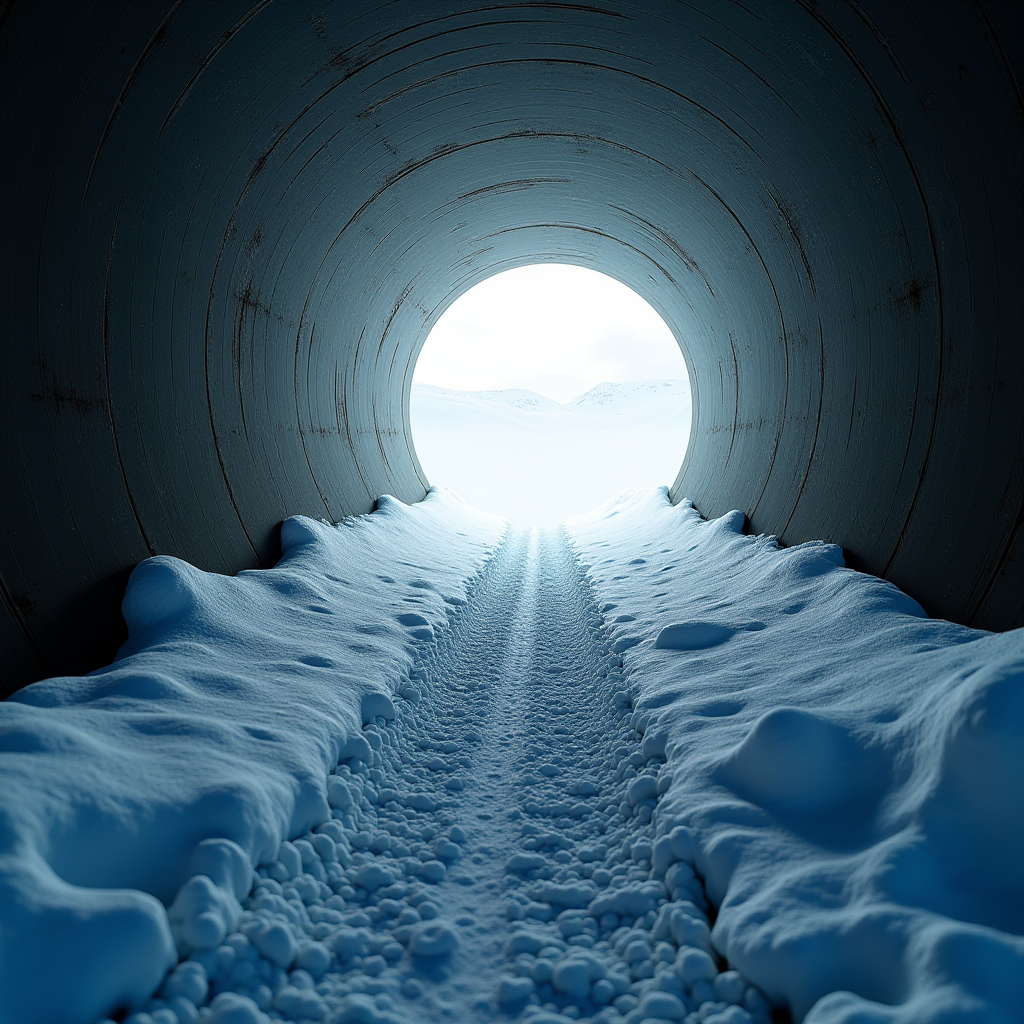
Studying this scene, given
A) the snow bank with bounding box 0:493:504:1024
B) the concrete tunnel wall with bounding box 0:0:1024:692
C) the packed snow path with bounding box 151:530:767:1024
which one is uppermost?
the concrete tunnel wall with bounding box 0:0:1024:692

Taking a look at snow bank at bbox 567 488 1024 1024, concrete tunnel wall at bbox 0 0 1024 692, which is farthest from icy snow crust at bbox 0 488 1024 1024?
concrete tunnel wall at bbox 0 0 1024 692

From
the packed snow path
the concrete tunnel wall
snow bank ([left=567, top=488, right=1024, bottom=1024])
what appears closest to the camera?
snow bank ([left=567, top=488, right=1024, bottom=1024])

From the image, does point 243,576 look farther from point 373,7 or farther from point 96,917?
point 373,7

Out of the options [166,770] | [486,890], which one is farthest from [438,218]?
[486,890]

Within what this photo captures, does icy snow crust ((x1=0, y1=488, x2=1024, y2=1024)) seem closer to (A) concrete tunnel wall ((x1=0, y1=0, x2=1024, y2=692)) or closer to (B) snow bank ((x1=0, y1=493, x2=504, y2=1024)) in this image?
(B) snow bank ((x1=0, y1=493, x2=504, y2=1024))

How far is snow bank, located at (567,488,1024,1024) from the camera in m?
1.75

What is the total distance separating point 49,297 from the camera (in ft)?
11.8

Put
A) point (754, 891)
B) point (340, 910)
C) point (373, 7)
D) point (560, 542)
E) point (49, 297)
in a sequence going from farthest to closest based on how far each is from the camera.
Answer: point (560, 542) < point (373, 7) < point (49, 297) < point (340, 910) < point (754, 891)

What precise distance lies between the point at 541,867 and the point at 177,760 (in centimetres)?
136

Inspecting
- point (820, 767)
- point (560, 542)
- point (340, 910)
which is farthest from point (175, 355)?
point (560, 542)

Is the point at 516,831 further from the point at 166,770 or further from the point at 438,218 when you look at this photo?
the point at 438,218

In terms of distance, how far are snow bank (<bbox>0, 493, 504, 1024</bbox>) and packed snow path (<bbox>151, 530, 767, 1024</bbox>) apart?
0.13m

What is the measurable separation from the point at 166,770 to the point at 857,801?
2396mm

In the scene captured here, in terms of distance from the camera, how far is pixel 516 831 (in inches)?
106
